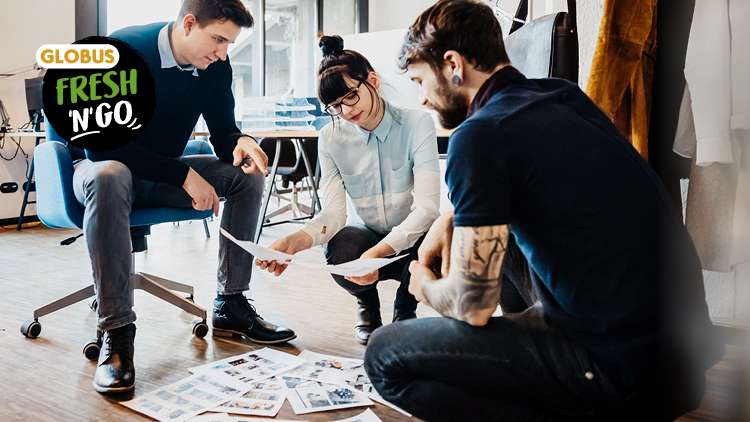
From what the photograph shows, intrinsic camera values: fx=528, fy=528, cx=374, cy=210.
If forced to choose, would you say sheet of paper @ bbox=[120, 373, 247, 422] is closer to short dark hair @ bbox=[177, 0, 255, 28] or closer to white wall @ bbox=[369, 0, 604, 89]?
short dark hair @ bbox=[177, 0, 255, 28]

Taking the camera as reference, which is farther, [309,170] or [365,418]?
[309,170]

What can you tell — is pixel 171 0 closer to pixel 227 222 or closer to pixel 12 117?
pixel 12 117

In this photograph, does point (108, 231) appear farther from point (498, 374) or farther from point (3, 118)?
point (3, 118)

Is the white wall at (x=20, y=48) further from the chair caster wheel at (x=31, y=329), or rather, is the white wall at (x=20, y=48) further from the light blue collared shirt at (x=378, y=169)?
the light blue collared shirt at (x=378, y=169)

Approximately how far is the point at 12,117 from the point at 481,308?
15.1 feet

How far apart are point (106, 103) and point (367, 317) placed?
119 cm

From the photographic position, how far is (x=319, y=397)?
4.13ft

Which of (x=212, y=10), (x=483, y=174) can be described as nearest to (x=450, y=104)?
(x=483, y=174)

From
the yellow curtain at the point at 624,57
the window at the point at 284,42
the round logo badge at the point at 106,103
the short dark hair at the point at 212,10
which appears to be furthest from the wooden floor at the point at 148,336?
the window at the point at 284,42

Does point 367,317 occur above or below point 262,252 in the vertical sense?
below

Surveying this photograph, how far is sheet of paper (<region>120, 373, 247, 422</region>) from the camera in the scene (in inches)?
47.0

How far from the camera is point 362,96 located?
146cm

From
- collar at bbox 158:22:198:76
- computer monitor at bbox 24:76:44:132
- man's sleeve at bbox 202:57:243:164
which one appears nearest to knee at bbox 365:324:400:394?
man's sleeve at bbox 202:57:243:164

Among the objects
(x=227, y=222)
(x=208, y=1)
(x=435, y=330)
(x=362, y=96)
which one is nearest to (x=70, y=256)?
(x=227, y=222)
